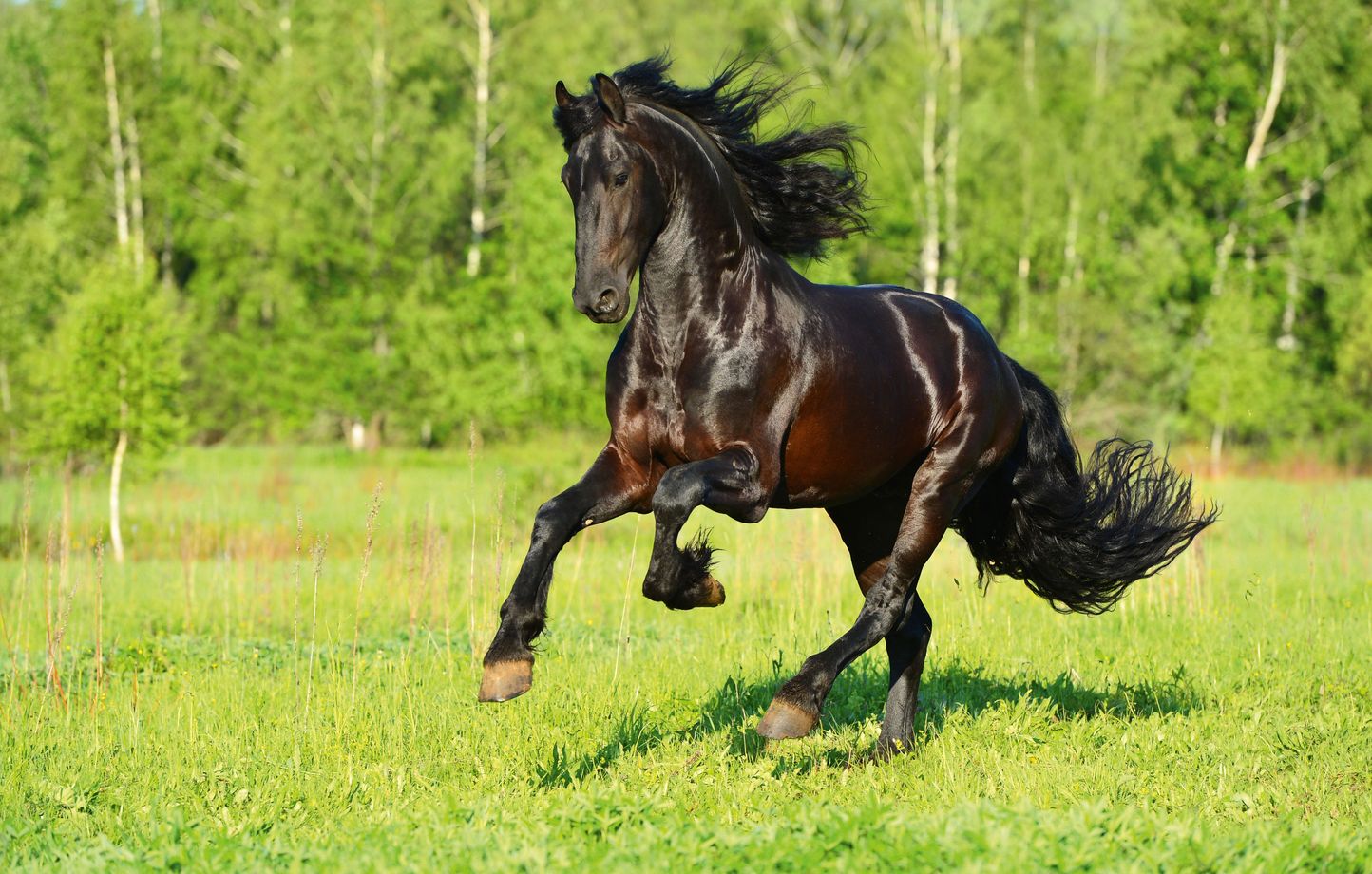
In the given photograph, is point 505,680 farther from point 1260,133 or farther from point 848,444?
point 1260,133

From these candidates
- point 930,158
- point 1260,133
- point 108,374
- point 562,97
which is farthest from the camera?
point 1260,133

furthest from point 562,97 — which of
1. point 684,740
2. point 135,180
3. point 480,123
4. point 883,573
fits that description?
point 135,180

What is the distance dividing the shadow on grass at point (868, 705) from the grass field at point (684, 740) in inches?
1.1

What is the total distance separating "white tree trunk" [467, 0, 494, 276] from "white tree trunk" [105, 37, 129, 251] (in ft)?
29.6

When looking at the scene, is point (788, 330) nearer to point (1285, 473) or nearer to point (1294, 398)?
point (1285, 473)

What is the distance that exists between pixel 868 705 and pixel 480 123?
30009mm

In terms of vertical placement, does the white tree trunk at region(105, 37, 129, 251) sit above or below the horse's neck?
A: above

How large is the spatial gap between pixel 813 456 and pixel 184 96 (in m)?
37.7

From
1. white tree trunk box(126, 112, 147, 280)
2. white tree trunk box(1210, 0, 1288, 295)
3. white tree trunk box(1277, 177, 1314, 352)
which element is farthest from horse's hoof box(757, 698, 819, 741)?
white tree trunk box(126, 112, 147, 280)

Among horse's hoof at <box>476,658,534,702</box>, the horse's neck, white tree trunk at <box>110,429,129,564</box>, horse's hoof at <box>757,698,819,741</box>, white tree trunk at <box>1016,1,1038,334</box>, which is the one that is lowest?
white tree trunk at <box>110,429,129,564</box>

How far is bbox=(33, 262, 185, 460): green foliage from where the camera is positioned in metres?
17.5

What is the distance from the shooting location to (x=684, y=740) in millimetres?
6652

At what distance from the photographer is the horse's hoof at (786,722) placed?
17.7 feet

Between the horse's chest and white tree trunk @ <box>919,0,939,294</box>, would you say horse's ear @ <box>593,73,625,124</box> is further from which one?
white tree trunk @ <box>919,0,939,294</box>
